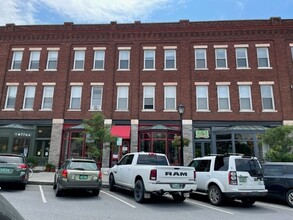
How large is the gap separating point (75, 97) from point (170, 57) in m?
9.45

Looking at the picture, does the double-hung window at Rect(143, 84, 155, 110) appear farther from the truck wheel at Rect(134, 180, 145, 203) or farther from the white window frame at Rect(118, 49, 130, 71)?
the truck wheel at Rect(134, 180, 145, 203)

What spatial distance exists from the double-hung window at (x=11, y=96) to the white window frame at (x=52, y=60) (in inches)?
140

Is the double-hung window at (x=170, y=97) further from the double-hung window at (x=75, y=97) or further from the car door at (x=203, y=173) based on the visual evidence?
the car door at (x=203, y=173)

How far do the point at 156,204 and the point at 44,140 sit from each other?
14878 millimetres

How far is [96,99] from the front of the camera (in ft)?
68.3

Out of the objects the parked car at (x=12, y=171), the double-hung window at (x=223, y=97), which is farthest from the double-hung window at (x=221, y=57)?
the parked car at (x=12, y=171)

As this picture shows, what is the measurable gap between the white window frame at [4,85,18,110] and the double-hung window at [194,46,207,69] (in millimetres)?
16845

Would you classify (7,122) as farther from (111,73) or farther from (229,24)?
(229,24)

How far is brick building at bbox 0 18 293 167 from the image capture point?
63.3 feet

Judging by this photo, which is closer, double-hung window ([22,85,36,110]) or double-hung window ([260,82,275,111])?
double-hung window ([260,82,275,111])

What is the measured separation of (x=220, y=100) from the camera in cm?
2002

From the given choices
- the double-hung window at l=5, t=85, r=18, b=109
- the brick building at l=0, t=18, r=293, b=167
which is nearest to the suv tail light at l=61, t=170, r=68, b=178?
the brick building at l=0, t=18, r=293, b=167

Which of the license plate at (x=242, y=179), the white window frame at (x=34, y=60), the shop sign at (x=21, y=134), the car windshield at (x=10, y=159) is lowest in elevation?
the license plate at (x=242, y=179)

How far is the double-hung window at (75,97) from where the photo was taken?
68.0 ft
